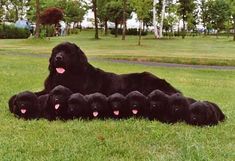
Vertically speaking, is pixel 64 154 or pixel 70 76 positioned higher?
pixel 70 76

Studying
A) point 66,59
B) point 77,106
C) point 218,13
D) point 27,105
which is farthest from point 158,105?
point 218,13

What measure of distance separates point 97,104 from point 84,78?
78 centimetres

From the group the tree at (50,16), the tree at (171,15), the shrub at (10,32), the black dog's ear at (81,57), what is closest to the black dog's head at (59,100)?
the black dog's ear at (81,57)

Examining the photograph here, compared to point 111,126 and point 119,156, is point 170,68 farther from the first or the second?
point 119,156

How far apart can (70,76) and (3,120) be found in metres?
1.28

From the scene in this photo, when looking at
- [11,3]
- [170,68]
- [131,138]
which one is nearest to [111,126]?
[131,138]

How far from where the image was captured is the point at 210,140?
22.4ft

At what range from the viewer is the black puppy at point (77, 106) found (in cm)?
770

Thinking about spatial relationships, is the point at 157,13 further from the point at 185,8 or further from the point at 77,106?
the point at 77,106

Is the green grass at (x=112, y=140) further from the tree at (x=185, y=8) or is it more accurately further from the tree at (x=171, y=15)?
the tree at (x=185, y=8)

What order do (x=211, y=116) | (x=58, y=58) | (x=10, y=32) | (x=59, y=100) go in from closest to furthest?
(x=59, y=100)
(x=211, y=116)
(x=58, y=58)
(x=10, y=32)

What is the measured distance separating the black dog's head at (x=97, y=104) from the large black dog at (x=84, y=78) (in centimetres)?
55

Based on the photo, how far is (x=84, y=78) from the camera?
332 inches

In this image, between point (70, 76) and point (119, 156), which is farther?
point (70, 76)
